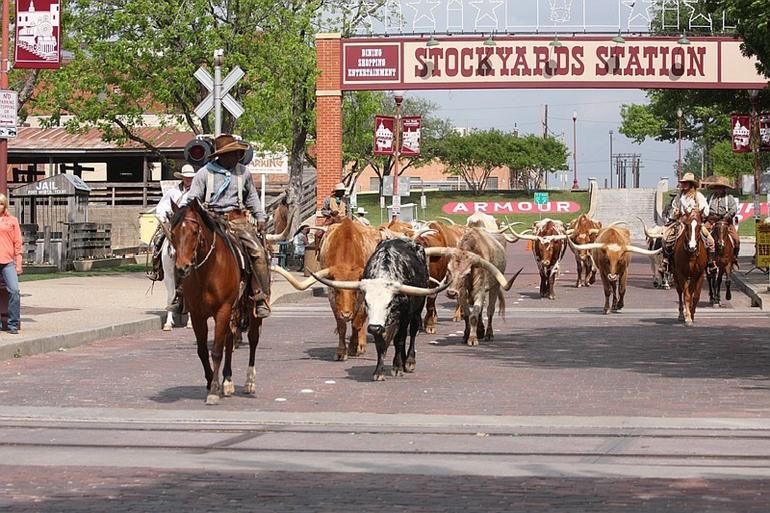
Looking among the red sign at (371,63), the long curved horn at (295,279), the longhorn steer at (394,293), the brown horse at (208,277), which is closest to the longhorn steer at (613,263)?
the long curved horn at (295,279)

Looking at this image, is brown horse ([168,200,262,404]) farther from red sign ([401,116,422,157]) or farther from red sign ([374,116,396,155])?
red sign ([401,116,422,157])

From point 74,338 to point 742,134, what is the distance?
1101 inches

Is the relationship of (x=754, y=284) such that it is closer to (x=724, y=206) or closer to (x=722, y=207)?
(x=724, y=206)

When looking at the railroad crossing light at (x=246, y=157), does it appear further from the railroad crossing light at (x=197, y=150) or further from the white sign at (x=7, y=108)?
the white sign at (x=7, y=108)

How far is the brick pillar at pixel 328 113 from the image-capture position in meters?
45.6

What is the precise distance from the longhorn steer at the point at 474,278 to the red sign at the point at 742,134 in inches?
931

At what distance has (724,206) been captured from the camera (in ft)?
94.5

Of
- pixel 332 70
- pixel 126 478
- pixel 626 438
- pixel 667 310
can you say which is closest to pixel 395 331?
pixel 626 438

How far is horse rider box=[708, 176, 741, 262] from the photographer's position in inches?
1092

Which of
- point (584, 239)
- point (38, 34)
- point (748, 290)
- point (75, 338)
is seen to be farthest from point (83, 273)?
point (75, 338)

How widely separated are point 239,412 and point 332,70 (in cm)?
3395

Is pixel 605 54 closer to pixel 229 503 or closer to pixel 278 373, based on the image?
pixel 278 373

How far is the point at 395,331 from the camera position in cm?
1534

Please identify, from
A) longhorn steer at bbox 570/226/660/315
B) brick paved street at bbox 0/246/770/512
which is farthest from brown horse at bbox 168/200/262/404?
longhorn steer at bbox 570/226/660/315
